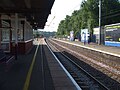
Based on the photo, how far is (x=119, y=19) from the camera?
7331 centimetres

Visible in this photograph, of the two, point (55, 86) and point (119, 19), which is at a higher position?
point (119, 19)

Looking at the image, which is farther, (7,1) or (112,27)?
(112,27)

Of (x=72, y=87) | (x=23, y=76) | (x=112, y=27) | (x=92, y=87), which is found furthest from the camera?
(x=112, y=27)

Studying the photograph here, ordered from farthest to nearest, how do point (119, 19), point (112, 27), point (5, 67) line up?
point (119, 19), point (112, 27), point (5, 67)

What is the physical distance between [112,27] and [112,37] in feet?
4.94

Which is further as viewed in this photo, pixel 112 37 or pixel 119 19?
pixel 119 19

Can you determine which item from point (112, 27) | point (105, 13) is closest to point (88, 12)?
point (105, 13)

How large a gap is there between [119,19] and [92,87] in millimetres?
62838

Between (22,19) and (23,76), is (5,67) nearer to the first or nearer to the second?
(23,76)

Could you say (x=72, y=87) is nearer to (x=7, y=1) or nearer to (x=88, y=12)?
(x=7, y=1)

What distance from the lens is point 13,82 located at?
12.3m

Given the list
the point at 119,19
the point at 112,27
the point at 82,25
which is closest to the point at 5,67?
the point at 112,27

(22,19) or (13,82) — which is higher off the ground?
(22,19)

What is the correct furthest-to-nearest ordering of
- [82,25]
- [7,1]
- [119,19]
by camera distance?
[82,25] → [119,19] → [7,1]
